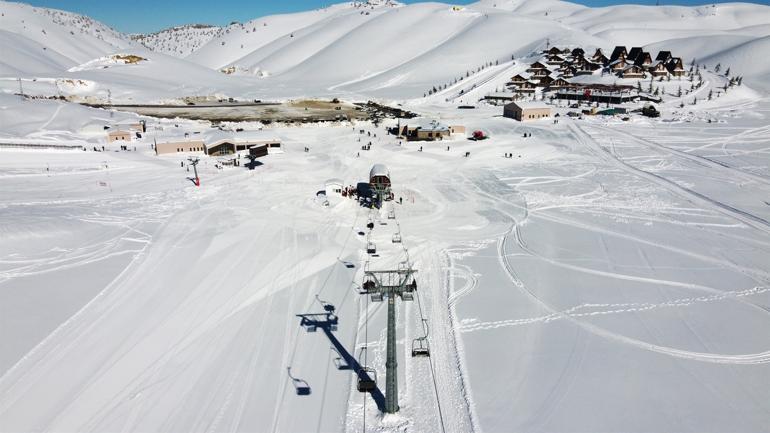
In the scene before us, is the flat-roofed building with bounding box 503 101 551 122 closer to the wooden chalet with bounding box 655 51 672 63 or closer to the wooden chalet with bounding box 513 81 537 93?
the wooden chalet with bounding box 513 81 537 93

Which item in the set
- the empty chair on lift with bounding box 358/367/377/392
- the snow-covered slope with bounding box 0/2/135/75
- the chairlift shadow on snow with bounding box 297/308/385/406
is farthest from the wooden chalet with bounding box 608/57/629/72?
the snow-covered slope with bounding box 0/2/135/75

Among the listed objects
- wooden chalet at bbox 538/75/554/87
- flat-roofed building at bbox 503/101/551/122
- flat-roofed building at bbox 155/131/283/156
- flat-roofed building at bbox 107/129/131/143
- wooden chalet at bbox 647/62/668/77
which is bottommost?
flat-roofed building at bbox 155/131/283/156

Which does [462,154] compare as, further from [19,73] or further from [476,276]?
Answer: [19,73]

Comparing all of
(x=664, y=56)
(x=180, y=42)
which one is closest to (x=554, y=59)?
(x=664, y=56)

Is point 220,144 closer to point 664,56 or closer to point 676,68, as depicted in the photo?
point 676,68

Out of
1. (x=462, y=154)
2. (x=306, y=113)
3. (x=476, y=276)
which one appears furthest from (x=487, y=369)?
(x=306, y=113)

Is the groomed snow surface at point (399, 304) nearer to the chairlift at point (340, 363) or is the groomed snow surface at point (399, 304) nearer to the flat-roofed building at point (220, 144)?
the chairlift at point (340, 363)

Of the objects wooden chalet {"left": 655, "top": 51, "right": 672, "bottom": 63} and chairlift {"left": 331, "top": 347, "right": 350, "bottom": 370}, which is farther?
wooden chalet {"left": 655, "top": 51, "right": 672, "bottom": 63}
